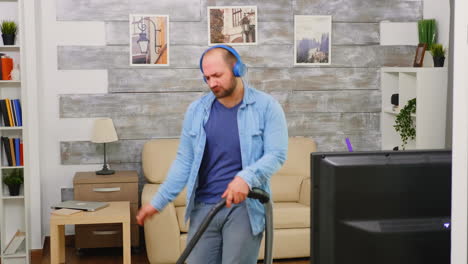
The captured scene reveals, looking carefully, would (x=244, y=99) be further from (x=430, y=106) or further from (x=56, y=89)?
(x=56, y=89)

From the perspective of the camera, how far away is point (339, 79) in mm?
6082

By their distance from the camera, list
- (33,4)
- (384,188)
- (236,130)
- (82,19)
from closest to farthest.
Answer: (384,188) → (236,130) → (33,4) → (82,19)

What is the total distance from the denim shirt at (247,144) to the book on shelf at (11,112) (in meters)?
2.75

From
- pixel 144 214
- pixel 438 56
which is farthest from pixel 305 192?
pixel 144 214

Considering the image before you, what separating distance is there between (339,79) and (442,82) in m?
0.94

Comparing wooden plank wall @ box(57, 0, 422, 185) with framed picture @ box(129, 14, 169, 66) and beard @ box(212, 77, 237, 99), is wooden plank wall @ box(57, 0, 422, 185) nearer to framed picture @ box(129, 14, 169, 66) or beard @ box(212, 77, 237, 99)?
framed picture @ box(129, 14, 169, 66)

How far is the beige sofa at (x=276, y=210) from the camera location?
198 inches

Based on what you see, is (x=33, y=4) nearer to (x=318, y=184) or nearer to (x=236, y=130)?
(x=236, y=130)

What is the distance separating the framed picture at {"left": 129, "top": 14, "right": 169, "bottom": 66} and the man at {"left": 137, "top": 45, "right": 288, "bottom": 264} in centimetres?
297

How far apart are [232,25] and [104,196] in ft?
5.50

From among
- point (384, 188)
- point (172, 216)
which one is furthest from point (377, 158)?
point (172, 216)

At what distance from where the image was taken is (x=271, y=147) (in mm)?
2834

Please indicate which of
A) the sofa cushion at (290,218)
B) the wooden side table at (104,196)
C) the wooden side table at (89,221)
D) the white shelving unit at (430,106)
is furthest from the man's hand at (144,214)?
the white shelving unit at (430,106)

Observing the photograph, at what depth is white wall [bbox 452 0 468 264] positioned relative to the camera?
55.2 inches
